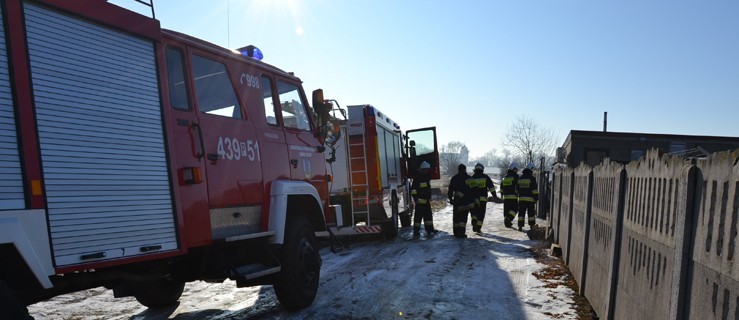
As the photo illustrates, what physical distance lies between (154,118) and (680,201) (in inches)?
136

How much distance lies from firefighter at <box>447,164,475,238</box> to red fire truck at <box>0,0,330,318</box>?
5.74 m

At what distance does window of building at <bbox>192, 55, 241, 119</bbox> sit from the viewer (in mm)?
4191

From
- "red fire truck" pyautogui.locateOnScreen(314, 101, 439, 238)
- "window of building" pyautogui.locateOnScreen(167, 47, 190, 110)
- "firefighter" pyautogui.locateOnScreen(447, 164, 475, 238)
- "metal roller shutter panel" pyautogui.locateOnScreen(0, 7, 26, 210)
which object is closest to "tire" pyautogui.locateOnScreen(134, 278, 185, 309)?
"window of building" pyautogui.locateOnScreen(167, 47, 190, 110)

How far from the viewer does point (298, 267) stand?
498 centimetres

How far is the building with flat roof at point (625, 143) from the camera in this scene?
70.2 ft

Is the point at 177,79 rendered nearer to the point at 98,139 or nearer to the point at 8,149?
the point at 98,139

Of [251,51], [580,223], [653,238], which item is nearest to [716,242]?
[653,238]

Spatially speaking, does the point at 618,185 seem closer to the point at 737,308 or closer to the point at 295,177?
the point at 737,308

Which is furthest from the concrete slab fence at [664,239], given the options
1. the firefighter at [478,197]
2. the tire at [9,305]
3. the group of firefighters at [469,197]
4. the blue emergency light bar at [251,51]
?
the firefighter at [478,197]

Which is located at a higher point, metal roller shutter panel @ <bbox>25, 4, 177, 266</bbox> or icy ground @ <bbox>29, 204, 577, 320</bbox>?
metal roller shutter panel @ <bbox>25, 4, 177, 266</bbox>

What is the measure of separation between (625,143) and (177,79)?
21816 millimetres

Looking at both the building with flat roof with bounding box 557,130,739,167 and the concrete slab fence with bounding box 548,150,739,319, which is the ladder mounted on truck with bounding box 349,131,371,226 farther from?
the building with flat roof with bounding box 557,130,739,167

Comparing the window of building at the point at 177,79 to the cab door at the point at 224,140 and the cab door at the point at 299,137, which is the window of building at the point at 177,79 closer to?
the cab door at the point at 224,140

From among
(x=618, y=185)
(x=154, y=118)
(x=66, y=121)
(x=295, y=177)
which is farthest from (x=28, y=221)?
(x=618, y=185)
